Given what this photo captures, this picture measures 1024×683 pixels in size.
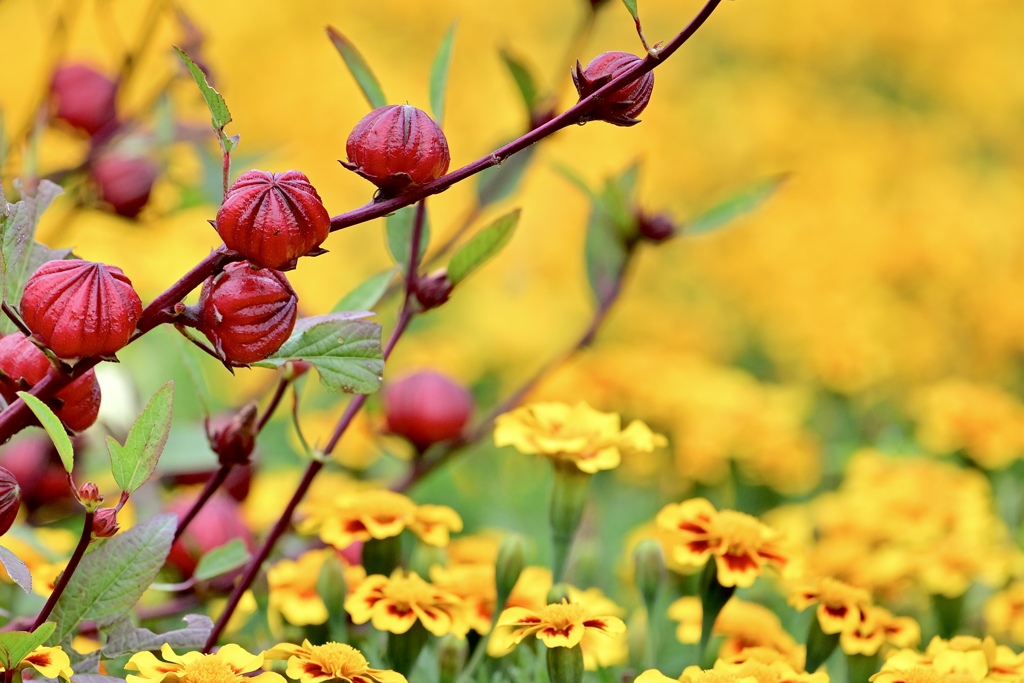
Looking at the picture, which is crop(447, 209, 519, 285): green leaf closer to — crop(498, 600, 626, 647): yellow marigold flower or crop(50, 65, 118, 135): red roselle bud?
crop(498, 600, 626, 647): yellow marigold flower

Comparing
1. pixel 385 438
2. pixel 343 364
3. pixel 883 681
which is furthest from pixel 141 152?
pixel 883 681

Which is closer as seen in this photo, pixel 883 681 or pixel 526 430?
pixel 883 681

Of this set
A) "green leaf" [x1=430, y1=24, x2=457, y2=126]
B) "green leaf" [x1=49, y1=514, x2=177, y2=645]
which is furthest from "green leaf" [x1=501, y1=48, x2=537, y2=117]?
"green leaf" [x1=49, y1=514, x2=177, y2=645]

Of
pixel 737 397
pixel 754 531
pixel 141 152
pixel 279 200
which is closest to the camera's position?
pixel 279 200

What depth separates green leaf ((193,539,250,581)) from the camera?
53 cm

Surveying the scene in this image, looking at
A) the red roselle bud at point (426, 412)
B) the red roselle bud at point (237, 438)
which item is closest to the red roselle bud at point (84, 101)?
the red roselle bud at point (426, 412)

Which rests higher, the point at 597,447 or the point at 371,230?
the point at 597,447

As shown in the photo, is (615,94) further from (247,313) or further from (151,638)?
(151,638)

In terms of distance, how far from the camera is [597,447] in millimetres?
547

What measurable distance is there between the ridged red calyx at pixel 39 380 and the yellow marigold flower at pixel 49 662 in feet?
0.27

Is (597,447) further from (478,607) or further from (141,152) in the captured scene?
(141,152)

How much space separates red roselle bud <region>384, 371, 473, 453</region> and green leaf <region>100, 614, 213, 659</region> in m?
0.35

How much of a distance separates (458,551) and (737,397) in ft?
1.38

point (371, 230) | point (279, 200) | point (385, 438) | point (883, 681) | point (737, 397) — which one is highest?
point (279, 200)
